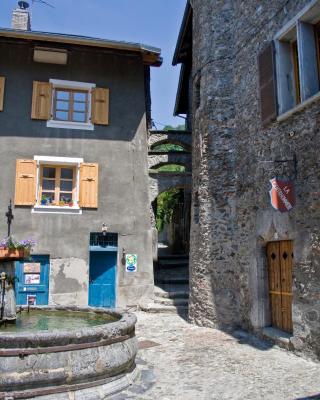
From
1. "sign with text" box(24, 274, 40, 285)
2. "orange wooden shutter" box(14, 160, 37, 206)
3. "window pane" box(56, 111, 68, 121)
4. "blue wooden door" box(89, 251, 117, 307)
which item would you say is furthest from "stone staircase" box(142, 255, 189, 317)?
"window pane" box(56, 111, 68, 121)

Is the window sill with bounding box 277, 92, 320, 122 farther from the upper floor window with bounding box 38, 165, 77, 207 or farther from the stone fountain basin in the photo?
the upper floor window with bounding box 38, 165, 77, 207

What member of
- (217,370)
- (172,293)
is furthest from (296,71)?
(172,293)

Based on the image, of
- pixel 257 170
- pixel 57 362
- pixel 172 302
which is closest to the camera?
pixel 57 362

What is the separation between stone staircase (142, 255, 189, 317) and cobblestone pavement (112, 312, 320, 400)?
2.20m

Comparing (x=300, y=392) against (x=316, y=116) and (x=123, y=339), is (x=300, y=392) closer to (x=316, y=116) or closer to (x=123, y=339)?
(x=123, y=339)

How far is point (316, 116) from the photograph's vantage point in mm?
6289

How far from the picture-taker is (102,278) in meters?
11.5

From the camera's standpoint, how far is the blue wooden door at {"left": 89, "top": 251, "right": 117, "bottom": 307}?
11334 mm

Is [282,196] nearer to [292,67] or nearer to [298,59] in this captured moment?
[298,59]

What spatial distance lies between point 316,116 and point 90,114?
7278 millimetres

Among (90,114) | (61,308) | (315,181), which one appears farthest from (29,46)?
(315,181)

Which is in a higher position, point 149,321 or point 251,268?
point 251,268

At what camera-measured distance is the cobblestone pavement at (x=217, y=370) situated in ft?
16.1

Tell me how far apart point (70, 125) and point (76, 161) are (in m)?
1.10
